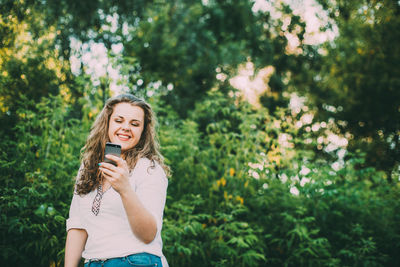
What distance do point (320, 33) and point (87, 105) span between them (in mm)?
11525

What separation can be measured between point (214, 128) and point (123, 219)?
8.84 feet

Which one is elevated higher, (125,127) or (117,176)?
(125,127)

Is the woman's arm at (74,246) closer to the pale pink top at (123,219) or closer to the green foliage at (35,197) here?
the pale pink top at (123,219)

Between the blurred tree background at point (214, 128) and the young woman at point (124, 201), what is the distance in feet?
3.73

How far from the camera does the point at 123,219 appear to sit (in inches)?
60.1

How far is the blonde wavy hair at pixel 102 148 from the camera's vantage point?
1721 mm

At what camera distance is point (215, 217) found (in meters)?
3.85

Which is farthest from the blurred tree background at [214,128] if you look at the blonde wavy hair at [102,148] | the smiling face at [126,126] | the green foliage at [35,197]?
the smiling face at [126,126]

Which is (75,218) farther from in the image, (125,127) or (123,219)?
(125,127)

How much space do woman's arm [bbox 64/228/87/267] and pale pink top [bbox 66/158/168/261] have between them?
0.11m

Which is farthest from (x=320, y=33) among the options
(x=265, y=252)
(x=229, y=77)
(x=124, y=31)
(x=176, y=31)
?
(x=265, y=252)

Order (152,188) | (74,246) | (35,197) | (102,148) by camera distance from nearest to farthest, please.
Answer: (152,188)
(74,246)
(102,148)
(35,197)

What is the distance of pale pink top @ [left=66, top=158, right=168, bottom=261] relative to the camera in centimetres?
147

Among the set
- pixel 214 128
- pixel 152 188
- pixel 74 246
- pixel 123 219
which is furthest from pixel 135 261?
pixel 214 128
